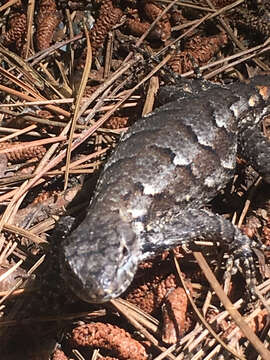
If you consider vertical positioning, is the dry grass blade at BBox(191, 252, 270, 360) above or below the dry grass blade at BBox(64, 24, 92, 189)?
below

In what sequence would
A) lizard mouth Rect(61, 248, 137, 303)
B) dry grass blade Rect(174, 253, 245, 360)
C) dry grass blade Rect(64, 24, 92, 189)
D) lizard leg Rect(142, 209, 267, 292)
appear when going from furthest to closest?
dry grass blade Rect(64, 24, 92, 189), lizard leg Rect(142, 209, 267, 292), dry grass blade Rect(174, 253, 245, 360), lizard mouth Rect(61, 248, 137, 303)

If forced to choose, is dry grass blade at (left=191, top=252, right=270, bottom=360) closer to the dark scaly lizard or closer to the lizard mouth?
the dark scaly lizard

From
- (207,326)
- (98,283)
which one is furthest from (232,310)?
(98,283)

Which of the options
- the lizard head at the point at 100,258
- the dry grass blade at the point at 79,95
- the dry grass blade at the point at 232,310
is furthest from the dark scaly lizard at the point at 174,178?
the dry grass blade at the point at 79,95

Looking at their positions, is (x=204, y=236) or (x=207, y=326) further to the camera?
(x=204, y=236)

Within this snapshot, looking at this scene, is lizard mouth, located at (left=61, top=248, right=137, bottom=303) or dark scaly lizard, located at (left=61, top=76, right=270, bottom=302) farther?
dark scaly lizard, located at (left=61, top=76, right=270, bottom=302)

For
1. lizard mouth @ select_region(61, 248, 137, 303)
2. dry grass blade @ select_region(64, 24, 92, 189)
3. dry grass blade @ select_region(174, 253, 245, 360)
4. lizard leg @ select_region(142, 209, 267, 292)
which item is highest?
dry grass blade @ select_region(64, 24, 92, 189)

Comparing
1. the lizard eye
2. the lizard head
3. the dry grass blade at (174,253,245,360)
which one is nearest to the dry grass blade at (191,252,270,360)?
the dry grass blade at (174,253,245,360)

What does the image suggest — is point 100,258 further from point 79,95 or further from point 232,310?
point 79,95

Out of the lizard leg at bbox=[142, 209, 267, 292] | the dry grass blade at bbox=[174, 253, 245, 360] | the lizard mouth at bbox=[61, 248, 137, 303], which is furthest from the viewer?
the lizard leg at bbox=[142, 209, 267, 292]
